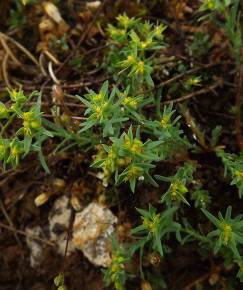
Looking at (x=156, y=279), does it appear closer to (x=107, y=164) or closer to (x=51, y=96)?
(x=107, y=164)

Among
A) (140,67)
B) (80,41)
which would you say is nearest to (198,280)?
(140,67)

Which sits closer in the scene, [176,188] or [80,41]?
[176,188]

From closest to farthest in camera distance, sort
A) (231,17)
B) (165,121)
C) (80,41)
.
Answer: (165,121)
(231,17)
(80,41)

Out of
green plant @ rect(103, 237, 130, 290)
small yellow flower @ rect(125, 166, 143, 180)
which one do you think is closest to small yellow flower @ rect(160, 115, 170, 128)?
small yellow flower @ rect(125, 166, 143, 180)

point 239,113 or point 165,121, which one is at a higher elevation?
point 165,121

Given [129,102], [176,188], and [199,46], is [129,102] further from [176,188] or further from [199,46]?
[199,46]

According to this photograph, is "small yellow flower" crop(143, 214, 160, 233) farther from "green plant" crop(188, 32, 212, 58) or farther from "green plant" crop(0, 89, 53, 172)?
"green plant" crop(188, 32, 212, 58)

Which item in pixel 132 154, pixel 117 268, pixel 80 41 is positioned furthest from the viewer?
pixel 80 41

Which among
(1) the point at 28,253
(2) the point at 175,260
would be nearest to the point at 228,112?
(2) the point at 175,260

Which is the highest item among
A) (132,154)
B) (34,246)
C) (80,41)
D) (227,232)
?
(132,154)
